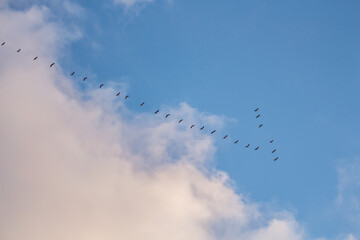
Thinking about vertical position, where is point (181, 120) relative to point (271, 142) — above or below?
below

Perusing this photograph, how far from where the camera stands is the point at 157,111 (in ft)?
438

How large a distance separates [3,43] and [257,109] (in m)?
80.8

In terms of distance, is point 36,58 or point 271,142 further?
point 271,142

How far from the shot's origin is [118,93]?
135500 mm

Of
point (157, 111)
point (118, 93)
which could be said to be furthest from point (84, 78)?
point (157, 111)

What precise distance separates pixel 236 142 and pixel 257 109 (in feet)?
42.6

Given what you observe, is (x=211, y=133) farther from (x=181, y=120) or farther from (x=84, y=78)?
(x=84, y=78)

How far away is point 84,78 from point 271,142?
2446 inches

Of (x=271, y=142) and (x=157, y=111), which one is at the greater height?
(x=271, y=142)

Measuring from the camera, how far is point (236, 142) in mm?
138250

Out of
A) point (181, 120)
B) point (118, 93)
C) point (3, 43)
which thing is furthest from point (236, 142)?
point (3, 43)

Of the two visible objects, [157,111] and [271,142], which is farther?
[271,142]

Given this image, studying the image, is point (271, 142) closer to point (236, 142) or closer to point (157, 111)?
point (236, 142)

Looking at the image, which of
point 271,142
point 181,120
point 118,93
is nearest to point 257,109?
point 271,142
